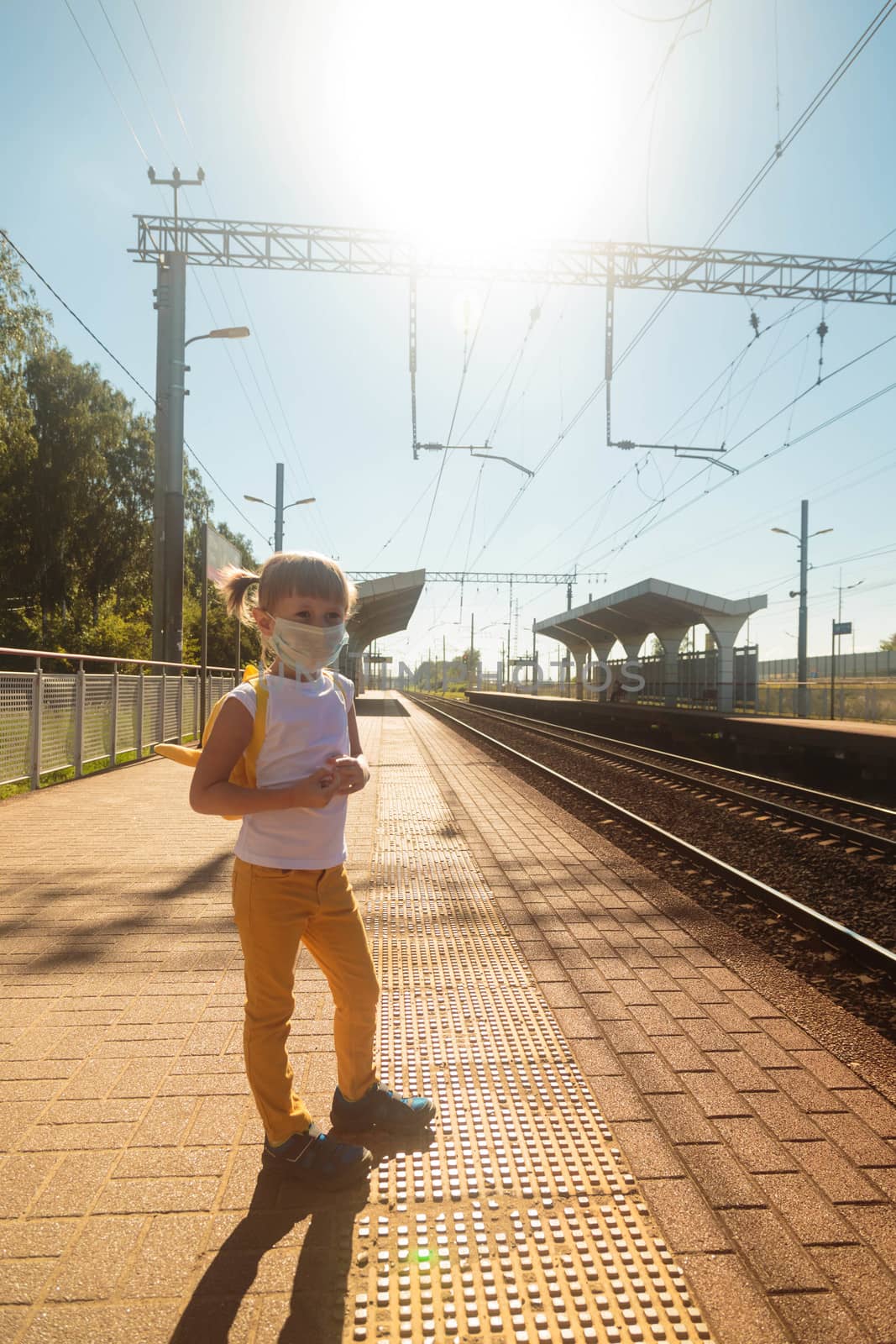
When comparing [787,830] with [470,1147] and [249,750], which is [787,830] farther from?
[249,750]

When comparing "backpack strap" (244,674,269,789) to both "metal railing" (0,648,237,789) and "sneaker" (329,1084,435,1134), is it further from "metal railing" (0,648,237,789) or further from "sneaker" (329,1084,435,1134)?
"metal railing" (0,648,237,789)

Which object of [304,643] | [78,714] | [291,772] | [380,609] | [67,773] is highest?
[380,609]

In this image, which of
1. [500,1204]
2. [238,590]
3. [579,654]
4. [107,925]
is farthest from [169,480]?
[579,654]

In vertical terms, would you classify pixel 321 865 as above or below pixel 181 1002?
above

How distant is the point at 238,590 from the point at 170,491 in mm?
14550

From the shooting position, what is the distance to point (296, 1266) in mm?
1845

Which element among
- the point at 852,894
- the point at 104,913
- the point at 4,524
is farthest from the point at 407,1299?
the point at 4,524

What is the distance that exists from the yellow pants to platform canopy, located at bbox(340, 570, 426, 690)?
498 inches

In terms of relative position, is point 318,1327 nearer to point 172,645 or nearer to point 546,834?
point 546,834

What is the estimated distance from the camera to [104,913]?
462cm

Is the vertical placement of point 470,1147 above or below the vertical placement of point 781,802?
above

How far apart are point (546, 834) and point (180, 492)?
11017mm

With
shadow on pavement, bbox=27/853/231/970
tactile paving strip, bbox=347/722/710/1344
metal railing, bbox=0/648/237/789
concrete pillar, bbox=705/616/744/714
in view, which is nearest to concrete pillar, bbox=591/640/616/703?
concrete pillar, bbox=705/616/744/714

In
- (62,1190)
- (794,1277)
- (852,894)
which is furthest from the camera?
(852,894)
